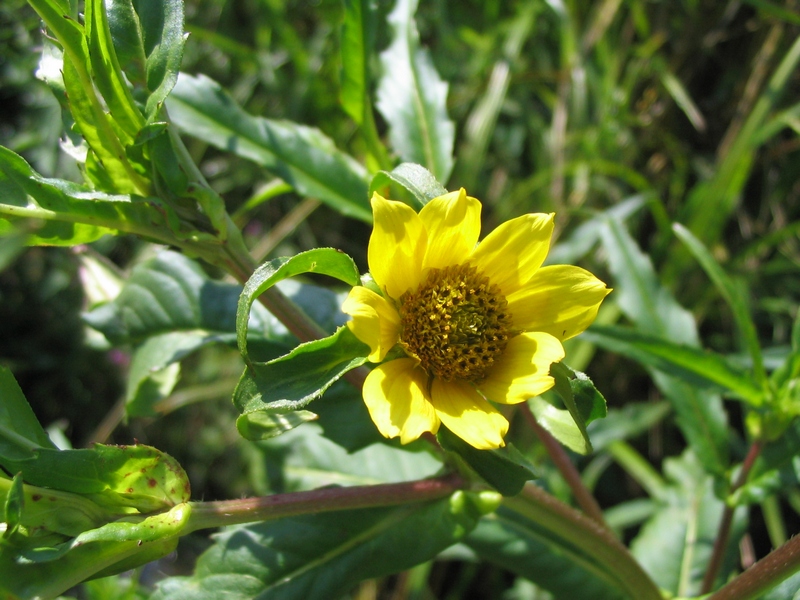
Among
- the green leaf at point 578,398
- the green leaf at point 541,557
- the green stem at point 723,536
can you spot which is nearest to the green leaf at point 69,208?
the green leaf at point 578,398

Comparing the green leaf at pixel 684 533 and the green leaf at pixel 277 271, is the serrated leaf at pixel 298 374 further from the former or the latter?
the green leaf at pixel 684 533

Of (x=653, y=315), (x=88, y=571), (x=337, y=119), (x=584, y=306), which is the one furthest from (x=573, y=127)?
(x=88, y=571)

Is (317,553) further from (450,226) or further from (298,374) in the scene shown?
(450,226)

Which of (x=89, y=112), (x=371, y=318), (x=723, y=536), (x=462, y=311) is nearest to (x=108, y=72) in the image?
(x=89, y=112)

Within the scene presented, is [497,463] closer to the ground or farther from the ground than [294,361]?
closer to the ground

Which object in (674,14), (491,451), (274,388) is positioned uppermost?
(674,14)

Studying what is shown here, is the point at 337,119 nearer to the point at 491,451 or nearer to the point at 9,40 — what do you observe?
the point at 9,40
